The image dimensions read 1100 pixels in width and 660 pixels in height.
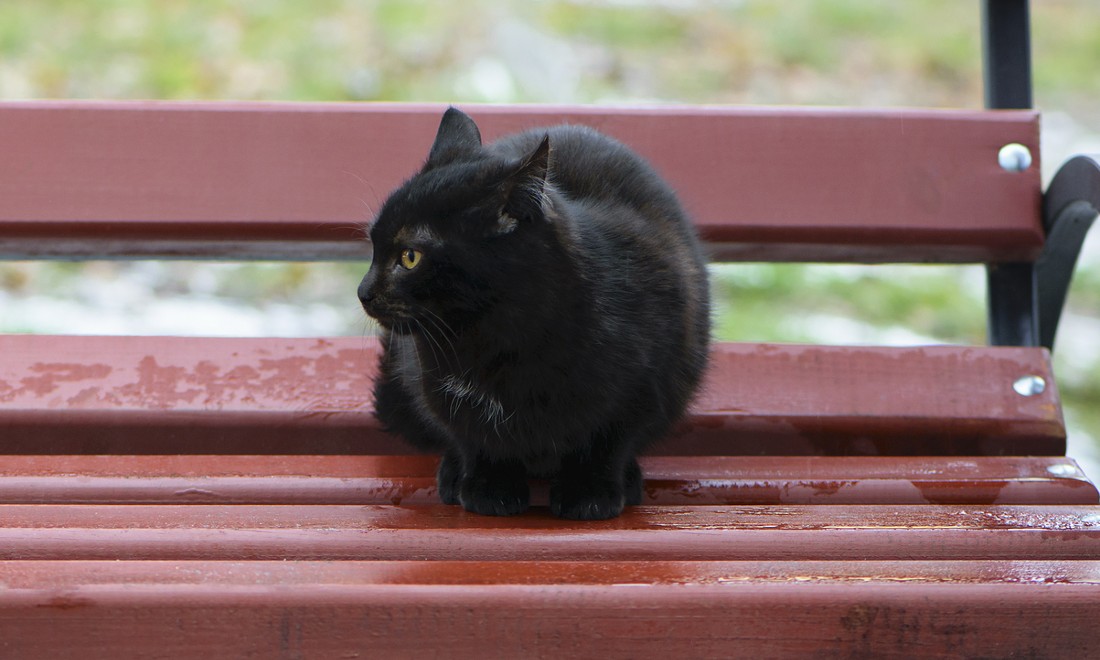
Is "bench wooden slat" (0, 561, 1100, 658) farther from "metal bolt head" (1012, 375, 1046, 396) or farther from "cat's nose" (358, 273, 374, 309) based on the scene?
"metal bolt head" (1012, 375, 1046, 396)

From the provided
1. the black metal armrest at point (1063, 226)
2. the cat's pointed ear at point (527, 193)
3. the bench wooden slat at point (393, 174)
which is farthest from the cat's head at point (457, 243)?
the black metal armrest at point (1063, 226)

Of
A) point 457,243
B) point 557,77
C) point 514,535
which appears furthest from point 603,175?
point 557,77

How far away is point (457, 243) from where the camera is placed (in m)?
1.31

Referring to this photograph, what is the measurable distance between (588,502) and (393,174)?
767 millimetres

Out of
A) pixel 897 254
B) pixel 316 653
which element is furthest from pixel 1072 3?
pixel 316 653

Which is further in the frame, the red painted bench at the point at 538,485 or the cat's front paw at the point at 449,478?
the cat's front paw at the point at 449,478

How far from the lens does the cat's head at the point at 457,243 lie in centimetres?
129

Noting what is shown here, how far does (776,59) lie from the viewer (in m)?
4.49

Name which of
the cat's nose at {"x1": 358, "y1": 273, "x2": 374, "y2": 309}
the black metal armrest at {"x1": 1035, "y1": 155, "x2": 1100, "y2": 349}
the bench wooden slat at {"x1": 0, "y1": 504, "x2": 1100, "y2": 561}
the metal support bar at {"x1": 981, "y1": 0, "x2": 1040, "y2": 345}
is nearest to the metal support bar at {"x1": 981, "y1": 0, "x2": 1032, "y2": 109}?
the metal support bar at {"x1": 981, "y1": 0, "x2": 1040, "y2": 345}

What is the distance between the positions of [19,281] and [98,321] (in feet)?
1.45

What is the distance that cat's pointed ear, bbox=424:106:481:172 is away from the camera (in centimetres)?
144

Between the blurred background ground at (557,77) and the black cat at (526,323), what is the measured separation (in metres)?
1.67

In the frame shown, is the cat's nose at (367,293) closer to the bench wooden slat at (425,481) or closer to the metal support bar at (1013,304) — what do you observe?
the bench wooden slat at (425,481)

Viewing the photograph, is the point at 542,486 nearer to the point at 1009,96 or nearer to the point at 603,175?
the point at 603,175
